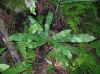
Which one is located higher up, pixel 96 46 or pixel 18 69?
pixel 96 46

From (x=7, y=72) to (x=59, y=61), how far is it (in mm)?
930

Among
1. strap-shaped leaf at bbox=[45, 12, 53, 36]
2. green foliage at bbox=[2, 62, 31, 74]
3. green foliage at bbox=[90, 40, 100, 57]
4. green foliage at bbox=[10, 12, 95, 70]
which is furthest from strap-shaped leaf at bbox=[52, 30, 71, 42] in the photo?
green foliage at bbox=[2, 62, 31, 74]

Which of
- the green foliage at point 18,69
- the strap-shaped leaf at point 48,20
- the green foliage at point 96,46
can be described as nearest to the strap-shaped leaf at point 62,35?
the strap-shaped leaf at point 48,20

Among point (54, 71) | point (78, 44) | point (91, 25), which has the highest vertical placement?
point (91, 25)

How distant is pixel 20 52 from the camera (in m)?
3.94

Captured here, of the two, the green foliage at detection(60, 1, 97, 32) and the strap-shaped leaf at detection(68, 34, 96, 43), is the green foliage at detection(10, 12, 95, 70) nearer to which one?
the strap-shaped leaf at detection(68, 34, 96, 43)

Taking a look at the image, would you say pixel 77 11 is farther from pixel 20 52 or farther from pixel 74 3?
pixel 20 52

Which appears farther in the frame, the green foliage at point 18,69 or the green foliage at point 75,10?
the green foliage at point 75,10

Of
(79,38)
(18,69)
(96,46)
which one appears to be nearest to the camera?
(18,69)

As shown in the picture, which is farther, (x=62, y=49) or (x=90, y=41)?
(x=90, y=41)

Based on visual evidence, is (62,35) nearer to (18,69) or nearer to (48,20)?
(48,20)

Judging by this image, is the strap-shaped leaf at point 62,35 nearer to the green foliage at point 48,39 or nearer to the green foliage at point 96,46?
the green foliage at point 48,39

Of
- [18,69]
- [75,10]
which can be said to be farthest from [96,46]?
[18,69]

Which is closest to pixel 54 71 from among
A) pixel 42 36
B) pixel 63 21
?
pixel 42 36
